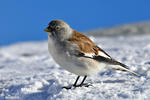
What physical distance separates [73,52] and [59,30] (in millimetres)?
524

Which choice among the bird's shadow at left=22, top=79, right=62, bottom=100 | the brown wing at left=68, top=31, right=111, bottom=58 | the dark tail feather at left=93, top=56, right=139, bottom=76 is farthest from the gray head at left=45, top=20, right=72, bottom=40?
the bird's shadow at left=22, top=79, right=62, bottom=100

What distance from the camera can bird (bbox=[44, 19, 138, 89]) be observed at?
5.55 metres

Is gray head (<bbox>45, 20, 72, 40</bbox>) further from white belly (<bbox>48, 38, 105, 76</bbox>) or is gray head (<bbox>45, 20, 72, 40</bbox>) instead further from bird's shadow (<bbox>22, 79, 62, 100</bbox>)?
bird's shadow (<bbox>22, 79, 62, 100</bbox>)

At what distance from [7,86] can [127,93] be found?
2596 mm

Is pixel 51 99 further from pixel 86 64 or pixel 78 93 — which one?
pixel 86 64

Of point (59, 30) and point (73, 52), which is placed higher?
point (59, 30)

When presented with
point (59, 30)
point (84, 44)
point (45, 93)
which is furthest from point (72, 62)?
point (45, 93)

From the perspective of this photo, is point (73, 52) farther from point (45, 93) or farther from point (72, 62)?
point (45, 93)

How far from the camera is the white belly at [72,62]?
5523mm

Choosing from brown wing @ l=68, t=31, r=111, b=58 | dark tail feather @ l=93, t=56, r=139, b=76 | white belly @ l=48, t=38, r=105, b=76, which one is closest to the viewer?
white belly @ l=48, t=38, r=105, b=76

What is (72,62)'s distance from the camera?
18.2 feet

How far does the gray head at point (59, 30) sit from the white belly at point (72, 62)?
0.48ft

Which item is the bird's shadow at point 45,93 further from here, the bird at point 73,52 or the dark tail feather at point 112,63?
the dark tail feather at point 112,63

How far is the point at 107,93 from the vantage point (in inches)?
209
